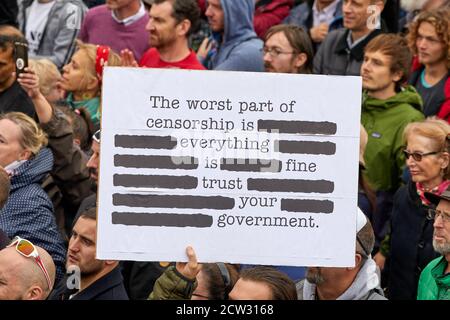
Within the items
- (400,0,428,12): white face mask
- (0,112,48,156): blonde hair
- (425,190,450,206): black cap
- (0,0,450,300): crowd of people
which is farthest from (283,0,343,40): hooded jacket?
(425,190,450,206): black cap

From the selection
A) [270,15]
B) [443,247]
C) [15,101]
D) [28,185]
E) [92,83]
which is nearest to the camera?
[443,247]

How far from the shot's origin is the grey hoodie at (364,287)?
6445 mm

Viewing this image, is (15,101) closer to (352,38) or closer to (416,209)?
(352,38)

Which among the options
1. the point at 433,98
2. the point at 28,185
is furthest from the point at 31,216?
the point at 433,98

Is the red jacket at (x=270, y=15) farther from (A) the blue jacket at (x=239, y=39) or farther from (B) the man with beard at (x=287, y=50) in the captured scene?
(B) the man with beard at (x=287, y=50)

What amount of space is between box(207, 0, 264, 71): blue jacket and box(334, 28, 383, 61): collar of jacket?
62 centimetres

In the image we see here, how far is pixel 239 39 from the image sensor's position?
10320 millimetres

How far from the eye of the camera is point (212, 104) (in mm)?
5629

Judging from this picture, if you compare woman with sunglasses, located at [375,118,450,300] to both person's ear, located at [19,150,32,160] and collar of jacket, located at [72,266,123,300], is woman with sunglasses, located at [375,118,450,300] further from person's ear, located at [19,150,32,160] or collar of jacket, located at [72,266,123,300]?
person's ear, located at [19,150,32,160]

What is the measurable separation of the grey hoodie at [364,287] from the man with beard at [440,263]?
40 centimetres

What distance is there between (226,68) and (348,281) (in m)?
3.73

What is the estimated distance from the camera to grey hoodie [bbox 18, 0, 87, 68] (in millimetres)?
11156

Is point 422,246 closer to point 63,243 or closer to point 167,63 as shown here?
point 63,243
